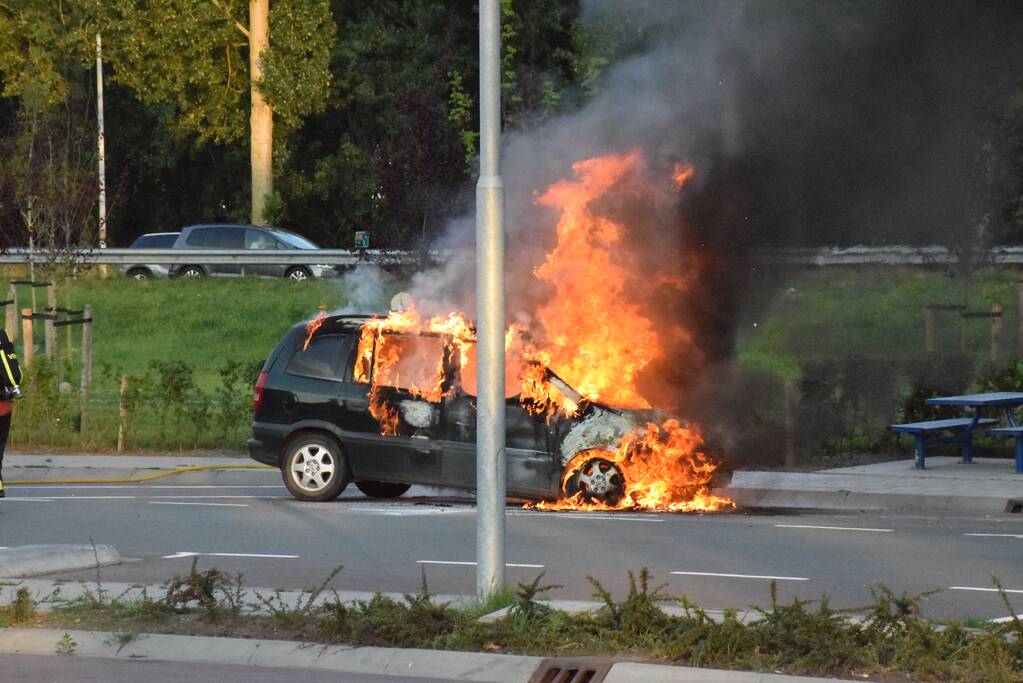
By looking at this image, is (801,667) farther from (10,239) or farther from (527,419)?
(10,239)

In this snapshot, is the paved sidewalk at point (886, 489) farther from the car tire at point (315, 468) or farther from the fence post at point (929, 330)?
the fence post at point (929, 330)

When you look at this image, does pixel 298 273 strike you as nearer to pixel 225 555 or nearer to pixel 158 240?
pixel 158 240

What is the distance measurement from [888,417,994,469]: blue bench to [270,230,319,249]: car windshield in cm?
2258

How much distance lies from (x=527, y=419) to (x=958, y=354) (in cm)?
819

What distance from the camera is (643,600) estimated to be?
374 inches

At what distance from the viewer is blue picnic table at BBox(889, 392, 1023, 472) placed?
18719mm

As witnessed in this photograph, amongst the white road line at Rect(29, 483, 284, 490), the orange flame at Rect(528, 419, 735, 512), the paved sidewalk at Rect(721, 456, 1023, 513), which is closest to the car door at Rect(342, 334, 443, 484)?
the orange flame at Rect(528, 419, 735, 512)

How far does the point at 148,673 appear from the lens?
30.8 ft

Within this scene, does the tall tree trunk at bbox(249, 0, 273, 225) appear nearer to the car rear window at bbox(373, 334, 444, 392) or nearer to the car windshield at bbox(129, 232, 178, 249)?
the car windshield at bbox(129, 232, 178, 249)

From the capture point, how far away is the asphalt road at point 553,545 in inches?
479

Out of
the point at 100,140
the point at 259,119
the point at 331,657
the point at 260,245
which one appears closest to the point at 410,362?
the point at 331,657

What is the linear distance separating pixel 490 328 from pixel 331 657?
7.09 feet

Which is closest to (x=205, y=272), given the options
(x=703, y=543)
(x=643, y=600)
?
(x=703, y=543)

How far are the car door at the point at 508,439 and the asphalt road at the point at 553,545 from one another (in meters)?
0.31
